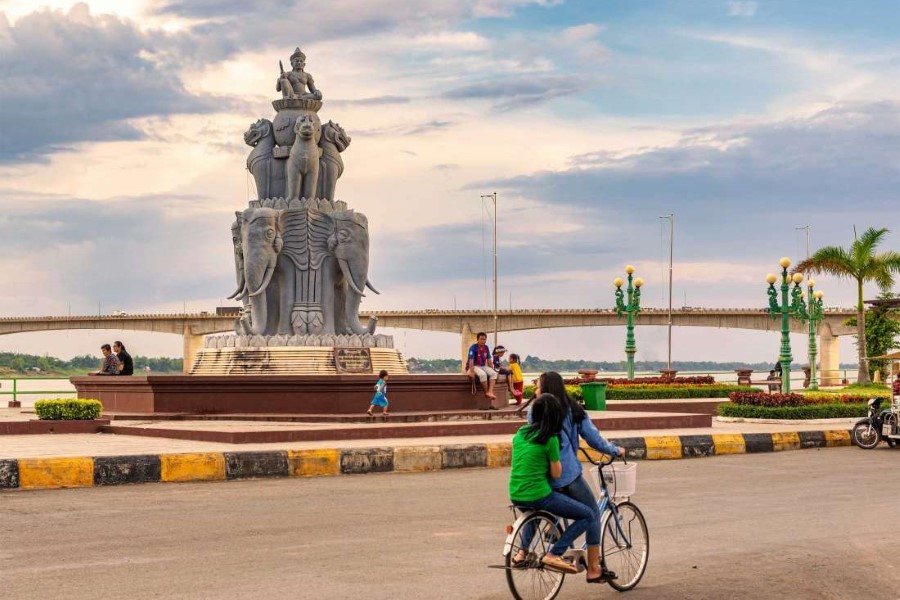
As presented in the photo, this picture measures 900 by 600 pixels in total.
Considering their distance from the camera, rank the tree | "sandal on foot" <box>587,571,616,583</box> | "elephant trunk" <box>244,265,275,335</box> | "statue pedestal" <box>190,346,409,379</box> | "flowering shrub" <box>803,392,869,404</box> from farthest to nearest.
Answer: the tree
"flowering shrub" <box>803,392,869,404</box>
"elephant trunk" <box>244,265,275,335</box>
"statue pedestal" <box>190,346,409,379</box>
"sandal on foot" <box>587,571,616,583</box>

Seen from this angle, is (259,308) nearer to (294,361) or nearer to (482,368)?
(294,361)

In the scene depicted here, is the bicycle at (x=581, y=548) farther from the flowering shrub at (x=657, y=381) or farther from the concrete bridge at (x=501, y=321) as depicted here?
the concrete bridge at (x=501, y=321)

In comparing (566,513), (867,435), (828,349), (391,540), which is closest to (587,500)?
(566,513)

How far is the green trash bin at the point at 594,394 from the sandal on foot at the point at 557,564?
17364 mm

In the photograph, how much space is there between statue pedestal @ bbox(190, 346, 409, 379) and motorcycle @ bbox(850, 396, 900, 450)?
808 cm

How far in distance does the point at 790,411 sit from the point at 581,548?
56.1 feet

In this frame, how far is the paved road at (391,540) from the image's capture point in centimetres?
786

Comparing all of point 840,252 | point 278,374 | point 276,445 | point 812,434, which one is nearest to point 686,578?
point 276,445

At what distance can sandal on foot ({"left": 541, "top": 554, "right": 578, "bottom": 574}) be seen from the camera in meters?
7.24

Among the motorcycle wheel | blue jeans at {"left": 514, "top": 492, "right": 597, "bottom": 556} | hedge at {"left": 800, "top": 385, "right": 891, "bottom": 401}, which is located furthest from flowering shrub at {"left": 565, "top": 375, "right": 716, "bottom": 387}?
blue jeans at {"left": 514, "top": 492, "right": 597, "bottom": 556}

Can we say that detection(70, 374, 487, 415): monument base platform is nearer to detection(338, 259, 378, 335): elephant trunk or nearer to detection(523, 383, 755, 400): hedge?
detection(338, 259, 378, 335): elephant trunk

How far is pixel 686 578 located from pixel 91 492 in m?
6.90

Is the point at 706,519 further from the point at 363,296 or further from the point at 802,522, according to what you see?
the point at 363,296

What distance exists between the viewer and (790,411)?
23.8 m
